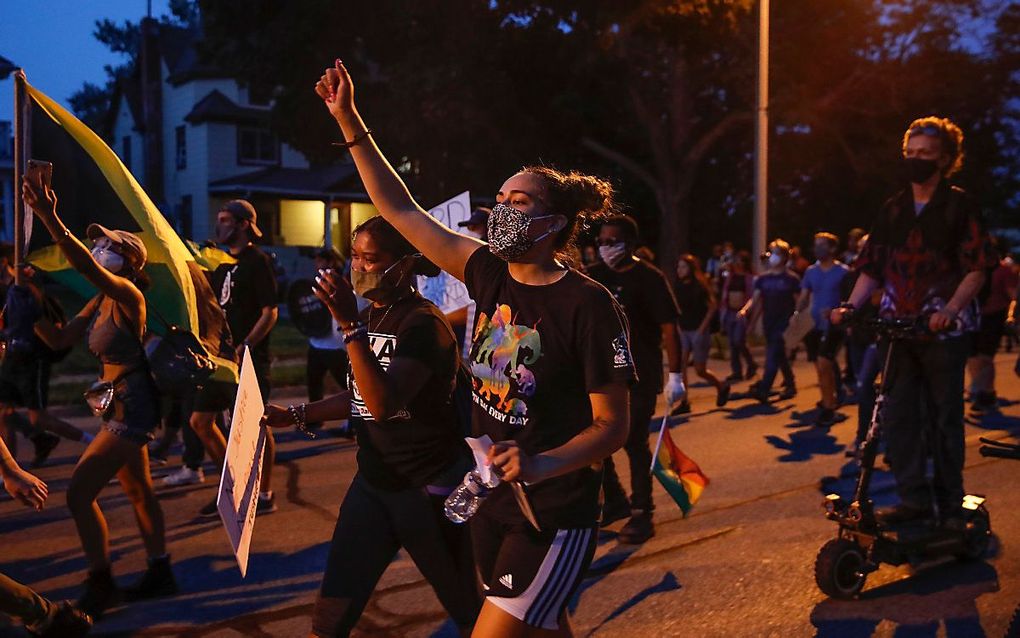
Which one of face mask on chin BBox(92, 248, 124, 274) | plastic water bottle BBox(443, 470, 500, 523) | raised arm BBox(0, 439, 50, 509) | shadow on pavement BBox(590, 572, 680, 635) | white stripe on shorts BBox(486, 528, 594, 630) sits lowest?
shadow on pavement BBox(590, 572, 680, 635)

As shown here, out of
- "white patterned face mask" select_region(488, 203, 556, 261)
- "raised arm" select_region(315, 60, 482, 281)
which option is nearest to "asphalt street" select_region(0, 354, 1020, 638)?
"raised arm" select_region(315, 60, 482, 281)

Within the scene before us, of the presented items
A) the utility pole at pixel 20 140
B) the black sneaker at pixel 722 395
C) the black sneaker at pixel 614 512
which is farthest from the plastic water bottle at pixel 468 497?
the black sneaker at pixel 722 395

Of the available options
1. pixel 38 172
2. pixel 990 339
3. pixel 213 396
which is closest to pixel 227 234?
pixel 213 396

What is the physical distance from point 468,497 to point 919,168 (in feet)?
11.7

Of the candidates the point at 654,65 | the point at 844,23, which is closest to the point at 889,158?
the point at 844,23

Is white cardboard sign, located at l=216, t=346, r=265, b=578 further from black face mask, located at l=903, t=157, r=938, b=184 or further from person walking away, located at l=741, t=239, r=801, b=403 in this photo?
person walking away, located at l=741, t=239, r=801, b=403

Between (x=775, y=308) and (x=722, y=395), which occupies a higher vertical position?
(x=775, y=308)

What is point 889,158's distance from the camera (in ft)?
94.6

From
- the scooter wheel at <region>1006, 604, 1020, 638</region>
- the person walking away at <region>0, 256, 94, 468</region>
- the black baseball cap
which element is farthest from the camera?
the person walking away at <region>0, 256, 94, 468</region>

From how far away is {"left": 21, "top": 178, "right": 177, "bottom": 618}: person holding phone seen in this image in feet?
15.6

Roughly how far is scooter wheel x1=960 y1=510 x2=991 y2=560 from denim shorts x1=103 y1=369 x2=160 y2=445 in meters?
4.31

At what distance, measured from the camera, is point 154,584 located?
16.8ft

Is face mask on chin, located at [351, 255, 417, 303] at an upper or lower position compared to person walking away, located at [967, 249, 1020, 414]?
upper

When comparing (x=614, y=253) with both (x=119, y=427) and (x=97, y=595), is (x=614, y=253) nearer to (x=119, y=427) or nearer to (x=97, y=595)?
(x=119, y=427)
